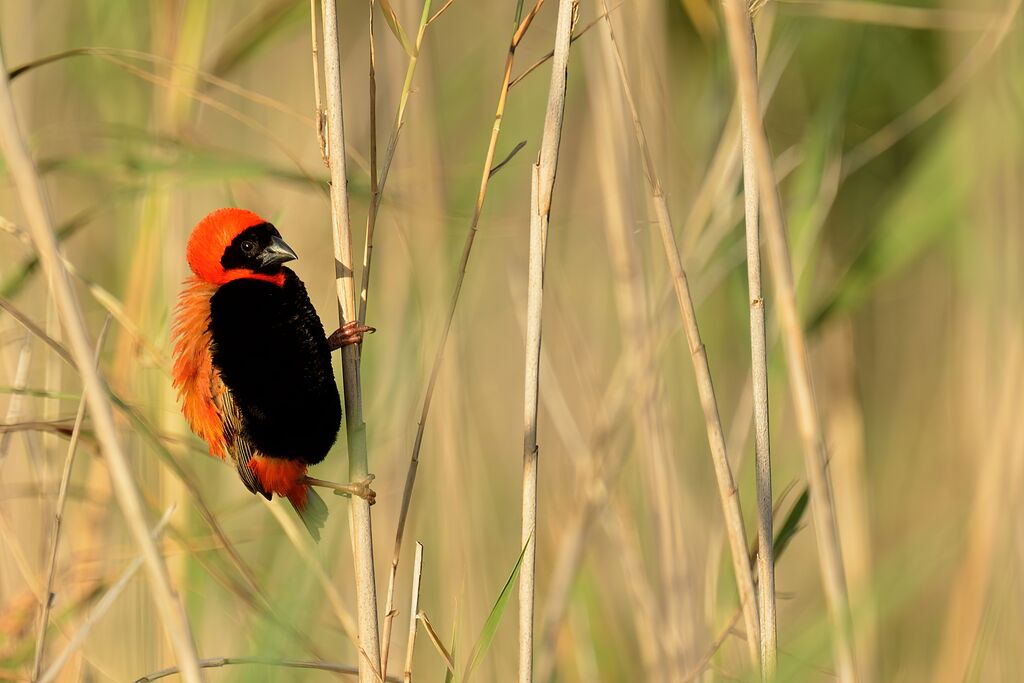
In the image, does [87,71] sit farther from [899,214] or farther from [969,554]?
[969,554]

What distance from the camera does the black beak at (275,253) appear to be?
5.64 ft

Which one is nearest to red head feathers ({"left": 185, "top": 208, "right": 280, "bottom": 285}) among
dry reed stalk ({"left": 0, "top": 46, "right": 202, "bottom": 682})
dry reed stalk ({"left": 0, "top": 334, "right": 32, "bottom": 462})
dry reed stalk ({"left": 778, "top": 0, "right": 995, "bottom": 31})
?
dry reed stalk ({"left": 0, "top": 334, "right": 32, "bottom": 462})

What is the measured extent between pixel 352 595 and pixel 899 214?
1.66 m

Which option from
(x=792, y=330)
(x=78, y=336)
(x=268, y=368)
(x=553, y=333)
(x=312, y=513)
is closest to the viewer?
(x=78, y=336)

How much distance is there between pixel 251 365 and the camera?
1.74 metres

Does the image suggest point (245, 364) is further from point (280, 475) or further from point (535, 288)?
point (535, 288)

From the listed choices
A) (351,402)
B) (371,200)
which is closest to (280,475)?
(351,402)

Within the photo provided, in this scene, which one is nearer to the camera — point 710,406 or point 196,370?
point 710,406

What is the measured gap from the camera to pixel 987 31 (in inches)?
77.4

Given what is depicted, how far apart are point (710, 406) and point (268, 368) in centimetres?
77

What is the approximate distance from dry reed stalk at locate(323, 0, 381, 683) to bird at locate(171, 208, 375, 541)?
0.37 m

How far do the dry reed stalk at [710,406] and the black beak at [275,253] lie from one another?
26.1 inches

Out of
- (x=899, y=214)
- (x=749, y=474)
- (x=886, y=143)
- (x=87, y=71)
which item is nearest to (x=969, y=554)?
(x=749, y=474)

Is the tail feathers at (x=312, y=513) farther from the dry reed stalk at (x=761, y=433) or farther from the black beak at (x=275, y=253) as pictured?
the dry reed stalk at (x=761, y=433)
